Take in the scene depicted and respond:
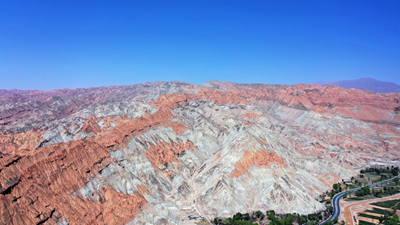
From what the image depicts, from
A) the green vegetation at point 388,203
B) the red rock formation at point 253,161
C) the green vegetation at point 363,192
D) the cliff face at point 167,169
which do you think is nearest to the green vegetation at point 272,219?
the cliff face at point 167,169

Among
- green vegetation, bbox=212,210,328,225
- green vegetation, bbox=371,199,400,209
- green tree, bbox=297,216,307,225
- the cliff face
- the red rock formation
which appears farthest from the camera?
the red rock formation

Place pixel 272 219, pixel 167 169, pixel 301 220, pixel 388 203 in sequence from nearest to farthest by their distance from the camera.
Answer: pixel 301 220
pixel 272 219
pixel 388 203
pixel 167 169

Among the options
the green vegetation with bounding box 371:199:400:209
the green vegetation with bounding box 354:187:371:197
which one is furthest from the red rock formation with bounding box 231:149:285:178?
the green vegetation with bounding box 371:199:400:209

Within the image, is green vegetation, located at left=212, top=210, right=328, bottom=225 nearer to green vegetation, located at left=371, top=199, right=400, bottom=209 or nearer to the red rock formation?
the red rock formation

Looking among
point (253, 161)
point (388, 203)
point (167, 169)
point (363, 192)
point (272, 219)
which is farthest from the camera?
point (167, 169)

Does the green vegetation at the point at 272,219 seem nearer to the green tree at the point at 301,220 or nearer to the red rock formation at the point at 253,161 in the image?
the green tree at the point at 301,220

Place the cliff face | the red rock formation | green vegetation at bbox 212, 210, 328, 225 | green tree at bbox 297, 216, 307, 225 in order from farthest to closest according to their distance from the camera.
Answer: the red rock formation → green tree at bbox 297, 216, 307, 225 → green vegetation at bbox 212, 210, 328, 225 → the cliff face

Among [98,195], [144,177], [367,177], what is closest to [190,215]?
[144,177]

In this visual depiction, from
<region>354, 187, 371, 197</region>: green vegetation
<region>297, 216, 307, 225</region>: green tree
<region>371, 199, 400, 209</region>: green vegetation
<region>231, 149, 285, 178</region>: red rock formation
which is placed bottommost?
<region>371, 199, 400, 209</region>: green vegetation

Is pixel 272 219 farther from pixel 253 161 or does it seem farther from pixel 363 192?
pixel 363 192

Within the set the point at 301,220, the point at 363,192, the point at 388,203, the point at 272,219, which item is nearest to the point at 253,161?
the point at 272,219

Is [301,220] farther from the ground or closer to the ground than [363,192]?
closer to the ground
